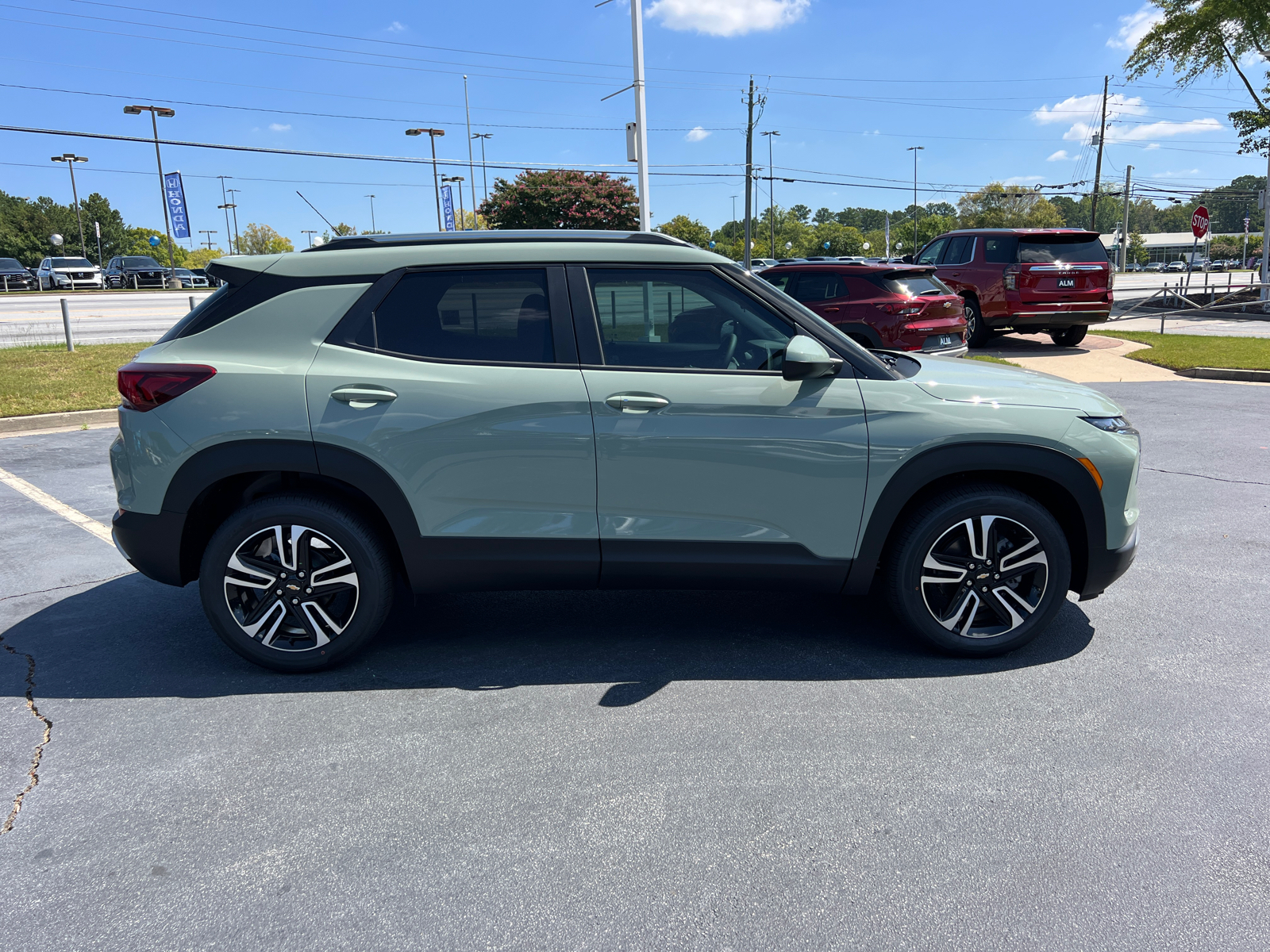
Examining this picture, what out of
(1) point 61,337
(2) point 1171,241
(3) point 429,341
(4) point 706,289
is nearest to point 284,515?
(3) point 429,341

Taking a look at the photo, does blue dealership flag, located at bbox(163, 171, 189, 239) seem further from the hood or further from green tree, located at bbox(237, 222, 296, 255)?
green tree, located at bbox(237, 222, 296, 255)

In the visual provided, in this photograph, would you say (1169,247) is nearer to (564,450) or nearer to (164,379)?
(564,450)

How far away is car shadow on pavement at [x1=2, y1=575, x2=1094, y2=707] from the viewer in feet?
12.6

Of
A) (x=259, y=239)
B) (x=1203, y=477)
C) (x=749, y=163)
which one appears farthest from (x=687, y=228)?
(x=1203, y=477)

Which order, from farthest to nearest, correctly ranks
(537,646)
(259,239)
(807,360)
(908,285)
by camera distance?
(259,239) < (908,285) < (537,646) < (807,360)

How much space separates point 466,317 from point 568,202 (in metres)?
34.9

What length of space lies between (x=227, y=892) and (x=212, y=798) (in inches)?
20.9

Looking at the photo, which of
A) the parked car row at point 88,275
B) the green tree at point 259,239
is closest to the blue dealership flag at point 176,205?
the parked car row at point 88,275

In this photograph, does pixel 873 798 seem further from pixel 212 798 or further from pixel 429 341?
pixel 429 341

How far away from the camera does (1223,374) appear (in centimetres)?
1305

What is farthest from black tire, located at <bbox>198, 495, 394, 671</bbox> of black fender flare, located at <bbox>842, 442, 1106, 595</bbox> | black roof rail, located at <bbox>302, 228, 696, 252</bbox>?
black fender flare, located at <bbox>842, 442, 1106, 595</bbox>

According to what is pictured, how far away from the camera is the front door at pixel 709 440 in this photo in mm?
3682

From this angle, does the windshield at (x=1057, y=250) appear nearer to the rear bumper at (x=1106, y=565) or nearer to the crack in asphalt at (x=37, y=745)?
the rear bumper at (x=1106, y=565)

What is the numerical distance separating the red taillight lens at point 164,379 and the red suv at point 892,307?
9004 mm
